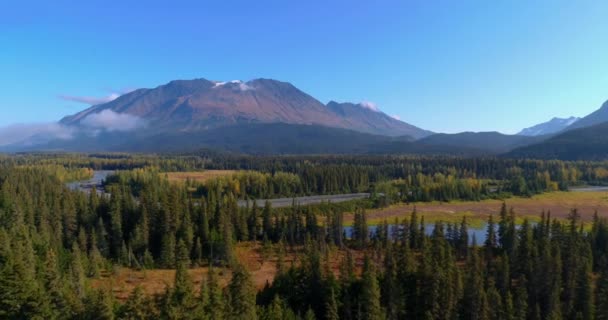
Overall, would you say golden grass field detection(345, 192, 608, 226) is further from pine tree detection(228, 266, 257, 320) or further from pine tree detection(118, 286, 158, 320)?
pine tree detection(118, 286, 158, 320)

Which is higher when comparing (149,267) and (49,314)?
(49,314)

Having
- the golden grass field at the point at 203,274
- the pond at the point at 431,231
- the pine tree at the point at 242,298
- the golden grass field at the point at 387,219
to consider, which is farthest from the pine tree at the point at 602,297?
the pine tree at the point at 242,298

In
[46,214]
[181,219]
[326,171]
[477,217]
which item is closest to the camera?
[46,214]

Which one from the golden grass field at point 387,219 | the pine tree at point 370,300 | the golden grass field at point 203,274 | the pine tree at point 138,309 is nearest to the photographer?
the pine tree at point 138,309

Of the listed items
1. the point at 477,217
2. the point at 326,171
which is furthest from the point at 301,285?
the point at 326,171

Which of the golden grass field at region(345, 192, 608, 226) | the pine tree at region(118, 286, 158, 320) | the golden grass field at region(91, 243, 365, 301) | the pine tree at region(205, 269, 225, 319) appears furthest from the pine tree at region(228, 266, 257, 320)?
the golden grass field at region(345, 192, 608, 226)

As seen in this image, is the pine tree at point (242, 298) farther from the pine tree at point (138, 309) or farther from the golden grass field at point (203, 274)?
the golden grass field at point (203, 274)

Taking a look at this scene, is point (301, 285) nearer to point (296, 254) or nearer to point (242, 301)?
point (242, 301)

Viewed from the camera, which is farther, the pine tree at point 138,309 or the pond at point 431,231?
the pond at point 431,231
